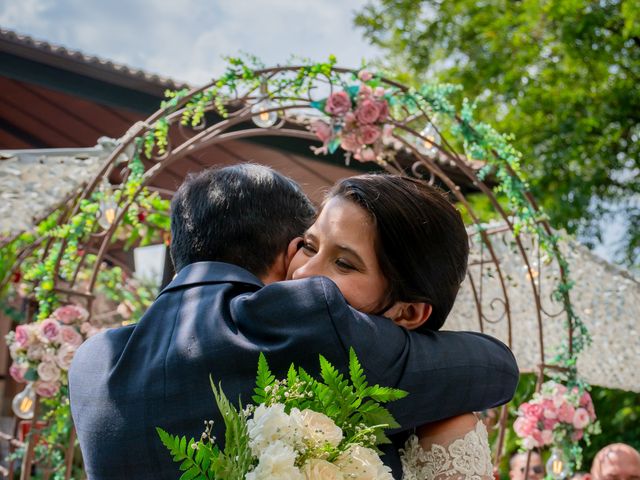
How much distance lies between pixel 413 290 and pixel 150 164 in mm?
7252

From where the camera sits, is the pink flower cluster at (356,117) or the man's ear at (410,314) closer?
the man's ear at (410,314)

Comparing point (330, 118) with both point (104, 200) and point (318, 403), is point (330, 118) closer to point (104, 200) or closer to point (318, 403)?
point (104, 200)

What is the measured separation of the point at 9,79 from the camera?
7.57 meters

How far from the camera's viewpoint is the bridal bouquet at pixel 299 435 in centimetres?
140

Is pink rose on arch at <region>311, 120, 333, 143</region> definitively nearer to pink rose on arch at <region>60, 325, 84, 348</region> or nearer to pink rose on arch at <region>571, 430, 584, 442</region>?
pink rose on arch at <region>60, 325, 84, 348</region>

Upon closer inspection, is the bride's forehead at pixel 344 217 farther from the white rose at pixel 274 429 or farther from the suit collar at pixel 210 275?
the white rose at pixel 274 429

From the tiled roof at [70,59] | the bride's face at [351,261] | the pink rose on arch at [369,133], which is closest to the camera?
the bride's face at [351,261]

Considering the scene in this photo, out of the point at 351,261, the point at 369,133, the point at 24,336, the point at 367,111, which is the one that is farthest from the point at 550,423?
the point at 351,261

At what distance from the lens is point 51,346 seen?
494 centimetres

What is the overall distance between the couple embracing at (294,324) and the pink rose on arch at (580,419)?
368 cm

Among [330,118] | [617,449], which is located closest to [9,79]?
[330,118]

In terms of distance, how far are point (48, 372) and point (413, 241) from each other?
3.46 m

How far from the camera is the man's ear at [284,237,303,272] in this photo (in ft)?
6.62

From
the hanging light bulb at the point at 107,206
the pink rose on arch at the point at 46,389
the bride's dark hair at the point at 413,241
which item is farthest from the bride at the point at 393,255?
the pink rose on arch at the point at 46,389
